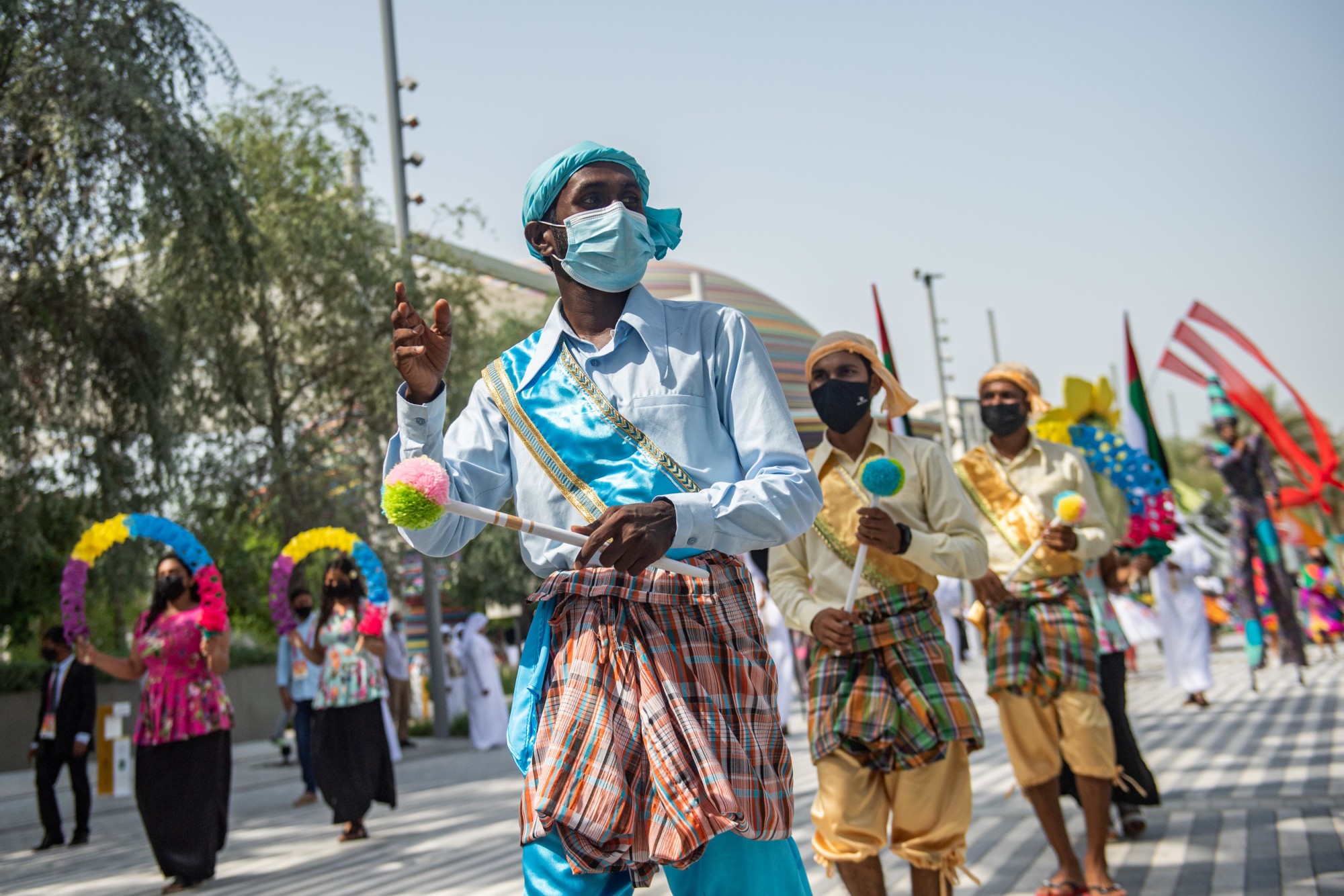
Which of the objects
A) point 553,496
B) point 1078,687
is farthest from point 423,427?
point 1078,687

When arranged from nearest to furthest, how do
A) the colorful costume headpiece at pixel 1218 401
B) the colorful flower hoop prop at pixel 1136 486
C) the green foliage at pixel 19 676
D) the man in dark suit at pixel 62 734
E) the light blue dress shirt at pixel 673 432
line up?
1. the light blue dress shirt at pixel 673 432
2. the colorful flower hoop prop at pixel 1136 486
3. the man in dark suit at pixel 62 734
4. the colorful costume headpiece at pixel 1218 401
5. the green foliage at pixel 19 676

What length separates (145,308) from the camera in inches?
533

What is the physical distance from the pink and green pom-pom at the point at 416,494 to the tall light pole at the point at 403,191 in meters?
16.3

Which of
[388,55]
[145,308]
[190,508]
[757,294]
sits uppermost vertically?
[757,294]

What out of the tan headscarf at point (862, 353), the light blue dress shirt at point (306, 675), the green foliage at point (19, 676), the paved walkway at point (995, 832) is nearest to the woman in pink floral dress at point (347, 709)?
the paved walkway at point (995, 832)

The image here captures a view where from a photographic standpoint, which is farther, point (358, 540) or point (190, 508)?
point (190, 508)

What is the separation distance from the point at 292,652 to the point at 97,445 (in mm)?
2918

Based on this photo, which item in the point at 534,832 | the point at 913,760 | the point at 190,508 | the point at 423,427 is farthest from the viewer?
the point at 190,508

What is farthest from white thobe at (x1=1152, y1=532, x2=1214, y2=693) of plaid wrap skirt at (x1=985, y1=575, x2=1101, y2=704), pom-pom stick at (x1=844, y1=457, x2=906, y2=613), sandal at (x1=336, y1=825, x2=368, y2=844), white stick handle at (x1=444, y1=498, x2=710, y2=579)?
white stick handle at (x1=444, y1=498, x2=710, y2=579)

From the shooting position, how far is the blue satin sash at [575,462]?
2715mm

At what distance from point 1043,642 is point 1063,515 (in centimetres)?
62

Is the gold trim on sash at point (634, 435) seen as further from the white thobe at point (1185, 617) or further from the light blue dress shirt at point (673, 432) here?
the white thobe at point (1185, 617)

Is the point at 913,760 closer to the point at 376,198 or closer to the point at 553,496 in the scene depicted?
the point at 553,496

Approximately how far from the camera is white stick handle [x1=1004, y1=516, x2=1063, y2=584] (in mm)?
5695
